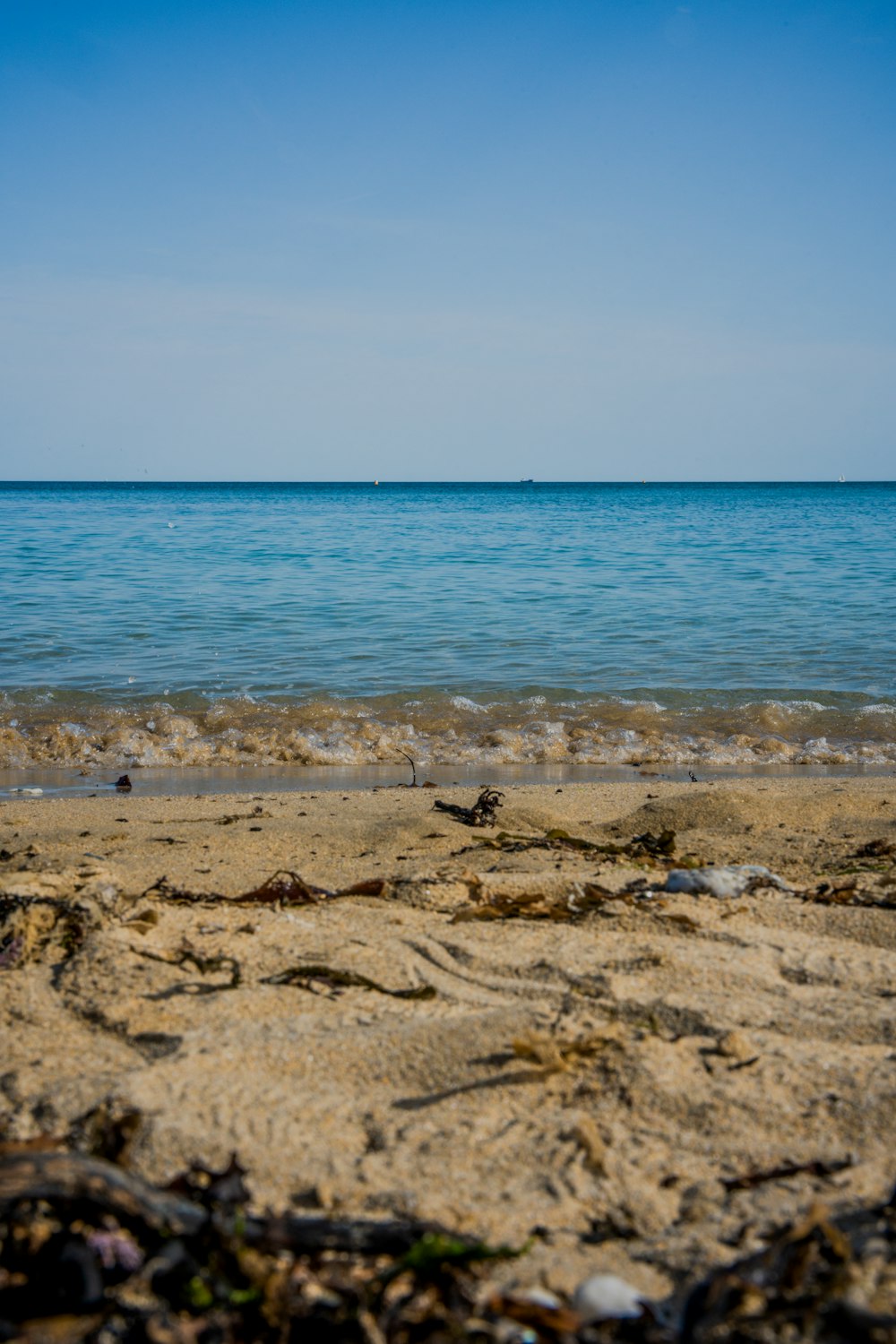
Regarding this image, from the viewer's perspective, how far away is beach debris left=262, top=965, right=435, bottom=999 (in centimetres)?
Result: 250

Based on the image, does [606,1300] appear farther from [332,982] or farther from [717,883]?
[717,883]

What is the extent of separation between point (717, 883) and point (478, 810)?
177cm

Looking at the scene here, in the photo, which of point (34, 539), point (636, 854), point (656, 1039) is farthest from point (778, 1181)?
point (34, 539)

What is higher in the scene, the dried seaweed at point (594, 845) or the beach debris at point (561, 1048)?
the beach debris at point (561, 1048)

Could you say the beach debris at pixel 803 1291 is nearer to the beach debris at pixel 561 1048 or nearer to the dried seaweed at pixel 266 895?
the beach debris at pixel 561 1048

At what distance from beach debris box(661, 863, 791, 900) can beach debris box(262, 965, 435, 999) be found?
45.2 inches

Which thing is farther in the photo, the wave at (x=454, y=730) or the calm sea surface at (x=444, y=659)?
the calm sea surface at (x=444, y=659)

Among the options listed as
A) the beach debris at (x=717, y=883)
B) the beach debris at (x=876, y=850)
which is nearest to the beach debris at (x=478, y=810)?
the beach debris at (x=717, y=883)

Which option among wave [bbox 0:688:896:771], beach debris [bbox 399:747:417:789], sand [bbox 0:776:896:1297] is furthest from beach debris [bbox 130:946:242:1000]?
wave [bbox 0:688:896:771]

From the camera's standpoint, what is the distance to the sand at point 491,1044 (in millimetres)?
1705

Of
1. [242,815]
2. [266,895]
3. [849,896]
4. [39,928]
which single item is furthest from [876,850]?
[39,928]

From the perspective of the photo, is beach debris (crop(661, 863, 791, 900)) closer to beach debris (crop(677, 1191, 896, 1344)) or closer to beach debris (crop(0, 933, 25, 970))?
beach debris (crop(677, 1191, 896, 1344))

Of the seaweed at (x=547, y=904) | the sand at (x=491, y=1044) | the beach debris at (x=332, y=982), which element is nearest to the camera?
the sand at (x=491, y=1044)

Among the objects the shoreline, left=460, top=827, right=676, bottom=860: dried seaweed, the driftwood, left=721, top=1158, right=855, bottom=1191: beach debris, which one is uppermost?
the driftwood
